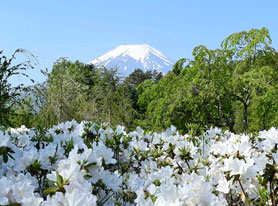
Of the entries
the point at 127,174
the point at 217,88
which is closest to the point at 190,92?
the point at 217,88

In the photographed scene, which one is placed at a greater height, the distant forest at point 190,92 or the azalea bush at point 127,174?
the distant forest at point 190,92

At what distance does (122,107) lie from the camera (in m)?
10.9

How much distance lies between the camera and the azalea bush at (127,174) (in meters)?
1.20

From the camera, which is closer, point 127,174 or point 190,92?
point 127,174

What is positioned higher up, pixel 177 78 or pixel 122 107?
pixel 177 78

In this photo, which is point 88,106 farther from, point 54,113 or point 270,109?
point 270,109

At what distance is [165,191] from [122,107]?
9.74 metres

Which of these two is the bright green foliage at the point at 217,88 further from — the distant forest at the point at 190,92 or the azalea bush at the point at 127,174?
the azalea bush at the point at 127,174

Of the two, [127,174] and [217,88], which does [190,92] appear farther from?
[127,174]

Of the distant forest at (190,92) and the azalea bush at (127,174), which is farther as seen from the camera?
the distant forest at (190,92)

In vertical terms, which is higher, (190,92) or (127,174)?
(190,92)

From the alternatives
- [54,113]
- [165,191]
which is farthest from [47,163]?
[54,113]

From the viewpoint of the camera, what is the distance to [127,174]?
7.16ft

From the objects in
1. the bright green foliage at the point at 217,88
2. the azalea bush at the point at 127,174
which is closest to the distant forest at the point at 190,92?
the bright green foliage at the point at 217,88
